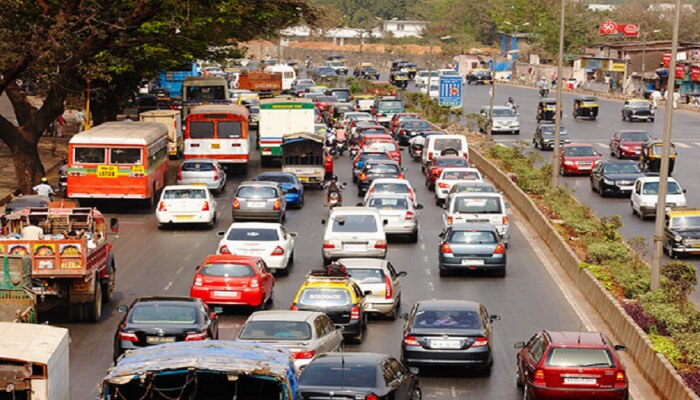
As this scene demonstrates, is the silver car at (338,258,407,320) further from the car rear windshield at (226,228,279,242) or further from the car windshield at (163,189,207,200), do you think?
the car windshield at (163,189,207,200)

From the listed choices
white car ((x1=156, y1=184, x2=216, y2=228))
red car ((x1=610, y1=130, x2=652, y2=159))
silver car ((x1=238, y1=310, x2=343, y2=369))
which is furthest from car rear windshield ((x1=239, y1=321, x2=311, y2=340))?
red car ((x1=610, y1=130, x2=652, y2=159))

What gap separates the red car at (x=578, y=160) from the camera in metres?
55.5

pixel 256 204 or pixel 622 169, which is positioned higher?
pixel 622 169

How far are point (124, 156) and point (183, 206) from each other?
12.0ft

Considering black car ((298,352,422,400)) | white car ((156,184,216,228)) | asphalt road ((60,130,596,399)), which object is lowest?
asphalt road ((60,130,596,399))

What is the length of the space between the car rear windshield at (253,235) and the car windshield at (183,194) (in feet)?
27.2

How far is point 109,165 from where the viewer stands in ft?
138

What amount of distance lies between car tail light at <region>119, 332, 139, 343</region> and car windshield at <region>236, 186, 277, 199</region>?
19.0 m

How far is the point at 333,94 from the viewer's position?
9800 centimetres

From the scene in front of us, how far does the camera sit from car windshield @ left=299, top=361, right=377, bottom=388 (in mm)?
16688

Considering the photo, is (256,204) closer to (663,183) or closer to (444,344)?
(663,183)

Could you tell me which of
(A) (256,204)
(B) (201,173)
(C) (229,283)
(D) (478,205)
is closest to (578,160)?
(B) (201,173)

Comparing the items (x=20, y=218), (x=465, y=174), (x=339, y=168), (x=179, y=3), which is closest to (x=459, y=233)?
(x=20, y=218)

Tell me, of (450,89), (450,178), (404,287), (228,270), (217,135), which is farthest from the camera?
(450,89)
